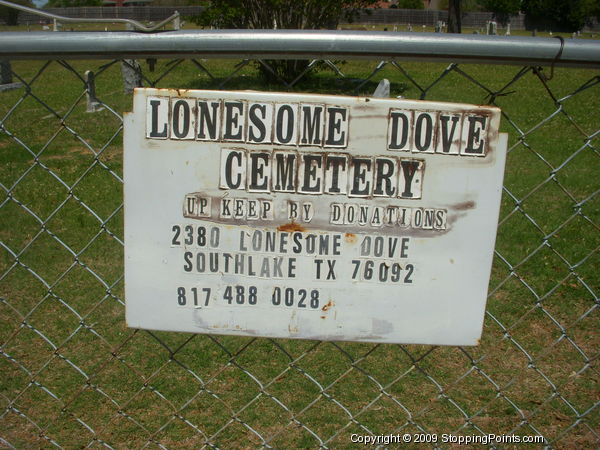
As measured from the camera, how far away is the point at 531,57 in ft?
4.74

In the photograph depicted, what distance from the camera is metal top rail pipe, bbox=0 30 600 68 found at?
4.66 ft

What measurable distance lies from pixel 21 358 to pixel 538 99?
1114cm

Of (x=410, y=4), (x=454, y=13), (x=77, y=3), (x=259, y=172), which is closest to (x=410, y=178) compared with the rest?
(x=259, y=172)

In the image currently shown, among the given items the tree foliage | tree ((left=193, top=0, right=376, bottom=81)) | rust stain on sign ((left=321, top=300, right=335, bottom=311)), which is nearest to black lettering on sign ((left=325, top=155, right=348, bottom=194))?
rust stain on sign ((left=321, top=300, right=335, bottom=311))

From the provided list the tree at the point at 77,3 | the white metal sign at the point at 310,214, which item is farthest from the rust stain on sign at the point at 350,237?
the tree at the point at 77,3

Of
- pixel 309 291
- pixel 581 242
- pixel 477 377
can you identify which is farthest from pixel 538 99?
pixel 309 291

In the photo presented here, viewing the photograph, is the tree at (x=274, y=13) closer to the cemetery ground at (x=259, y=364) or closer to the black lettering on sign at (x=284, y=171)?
the cemetery ground at (x=259, y=364)

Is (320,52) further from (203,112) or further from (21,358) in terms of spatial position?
(21,358)

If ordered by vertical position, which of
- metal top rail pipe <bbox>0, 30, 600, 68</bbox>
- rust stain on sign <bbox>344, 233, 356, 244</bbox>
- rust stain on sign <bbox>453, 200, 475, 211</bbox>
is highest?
metal top rail pipe <bbox>0, 30, 600, 68</bbox>

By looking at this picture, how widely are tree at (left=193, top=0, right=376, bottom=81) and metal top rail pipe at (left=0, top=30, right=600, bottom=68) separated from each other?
10.1m

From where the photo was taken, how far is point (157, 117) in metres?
1.50

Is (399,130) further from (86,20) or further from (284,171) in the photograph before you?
(86,20)

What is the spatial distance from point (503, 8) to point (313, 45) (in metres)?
63.0

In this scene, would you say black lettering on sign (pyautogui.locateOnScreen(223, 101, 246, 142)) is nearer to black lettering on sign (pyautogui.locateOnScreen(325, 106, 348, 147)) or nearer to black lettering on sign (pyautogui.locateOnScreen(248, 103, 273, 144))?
black lettering on sign (pyautogui.locateOnScreen(248, 103, 273, 144))
